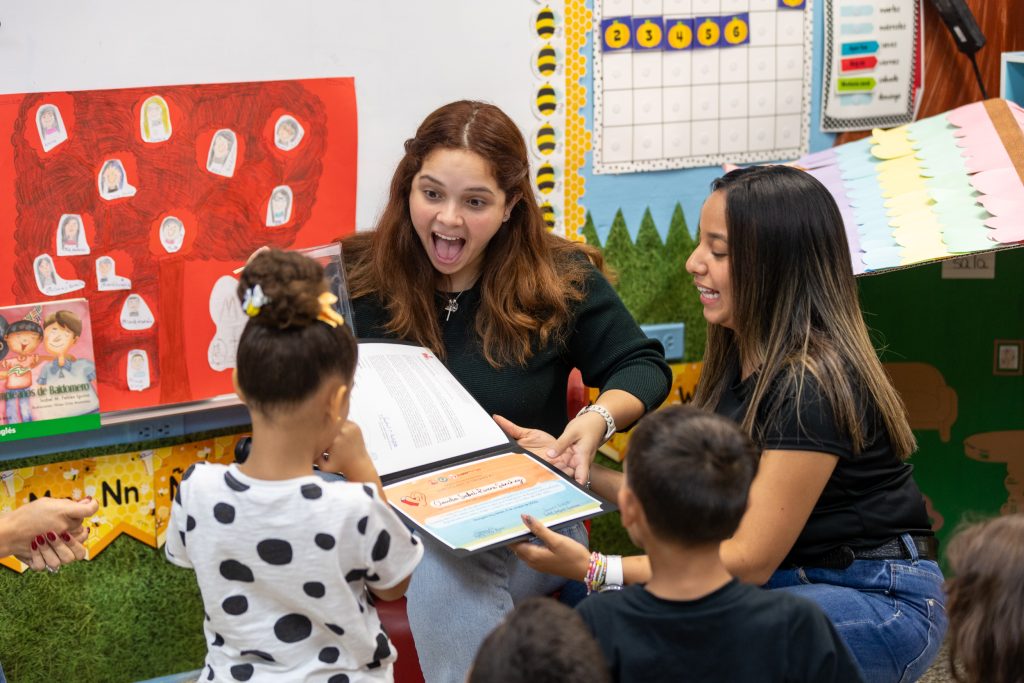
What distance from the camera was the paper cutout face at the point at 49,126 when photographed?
201cm

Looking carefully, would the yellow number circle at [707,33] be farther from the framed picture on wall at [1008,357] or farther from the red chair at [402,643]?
the red chair at [402,643]

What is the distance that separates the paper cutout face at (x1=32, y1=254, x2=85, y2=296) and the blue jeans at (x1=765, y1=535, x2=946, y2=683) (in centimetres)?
149

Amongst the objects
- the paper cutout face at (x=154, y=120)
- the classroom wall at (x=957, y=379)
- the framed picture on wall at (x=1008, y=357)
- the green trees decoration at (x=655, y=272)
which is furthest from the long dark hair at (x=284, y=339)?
the framed picture on wall at (x=1008, y=357)

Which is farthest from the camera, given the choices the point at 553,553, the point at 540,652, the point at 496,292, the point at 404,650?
the point at 496,292

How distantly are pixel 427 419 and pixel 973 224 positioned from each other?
1187mm

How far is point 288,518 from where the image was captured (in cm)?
129

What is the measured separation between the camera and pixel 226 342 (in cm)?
225

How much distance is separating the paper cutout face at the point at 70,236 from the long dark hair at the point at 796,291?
1270 millimetres

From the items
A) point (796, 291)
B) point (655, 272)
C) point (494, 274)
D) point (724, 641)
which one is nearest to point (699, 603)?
point (724, 641)

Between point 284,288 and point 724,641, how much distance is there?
2.17 feet

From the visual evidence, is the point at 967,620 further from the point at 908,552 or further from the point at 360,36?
the point at 360,36

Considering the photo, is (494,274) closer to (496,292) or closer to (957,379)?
(496,292)

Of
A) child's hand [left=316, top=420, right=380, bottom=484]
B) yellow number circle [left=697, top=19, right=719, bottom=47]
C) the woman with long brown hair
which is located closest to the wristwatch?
the woman with long brown hair

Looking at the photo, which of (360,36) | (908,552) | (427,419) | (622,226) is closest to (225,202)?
(360,36)
